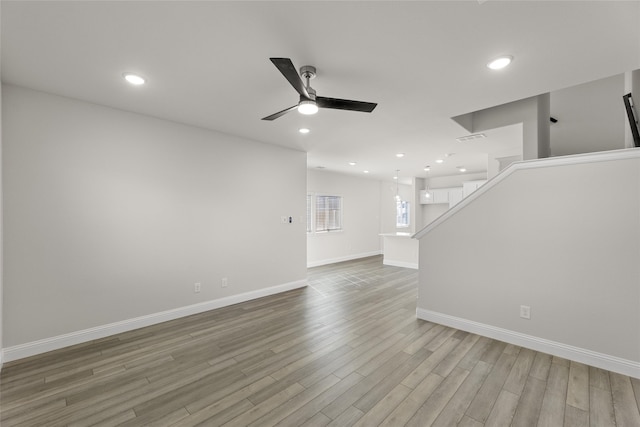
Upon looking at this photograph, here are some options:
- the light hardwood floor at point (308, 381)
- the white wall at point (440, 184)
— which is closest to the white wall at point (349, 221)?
the white wall at point (440, 184)

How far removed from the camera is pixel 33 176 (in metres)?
2.67

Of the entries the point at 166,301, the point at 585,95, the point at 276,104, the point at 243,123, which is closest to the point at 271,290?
the point at 166,301

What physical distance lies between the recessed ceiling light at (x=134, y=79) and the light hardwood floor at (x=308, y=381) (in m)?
2.73

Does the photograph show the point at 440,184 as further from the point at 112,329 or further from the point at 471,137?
the point at 112,329

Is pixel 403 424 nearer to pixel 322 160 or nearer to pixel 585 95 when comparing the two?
pixel 322 160

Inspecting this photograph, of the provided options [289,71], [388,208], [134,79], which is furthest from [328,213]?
[289,71]

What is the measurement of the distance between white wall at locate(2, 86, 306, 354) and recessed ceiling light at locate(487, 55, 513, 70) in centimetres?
342

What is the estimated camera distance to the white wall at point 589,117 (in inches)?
161

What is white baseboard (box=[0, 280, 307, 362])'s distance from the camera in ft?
8.52

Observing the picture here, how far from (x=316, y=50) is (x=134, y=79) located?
179 centimetres

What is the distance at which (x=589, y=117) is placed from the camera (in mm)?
4305

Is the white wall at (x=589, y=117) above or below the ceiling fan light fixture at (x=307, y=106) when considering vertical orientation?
above

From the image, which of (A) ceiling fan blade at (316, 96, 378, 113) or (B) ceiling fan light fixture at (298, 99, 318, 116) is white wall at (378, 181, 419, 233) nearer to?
(A) ceiling fan blade at (316, 96, 378, 113)

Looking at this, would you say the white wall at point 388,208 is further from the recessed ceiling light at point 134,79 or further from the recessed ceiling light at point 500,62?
the recessed ceiling light at point 134,79
